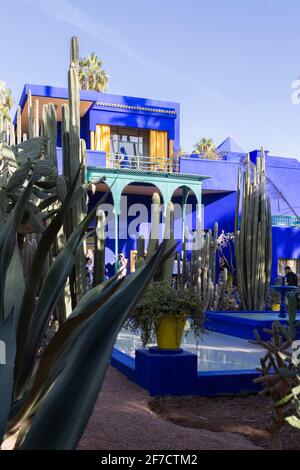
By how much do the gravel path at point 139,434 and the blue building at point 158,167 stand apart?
15.4 m

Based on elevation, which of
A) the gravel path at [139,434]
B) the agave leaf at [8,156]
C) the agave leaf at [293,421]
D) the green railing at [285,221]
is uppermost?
the green railing at [285,221]

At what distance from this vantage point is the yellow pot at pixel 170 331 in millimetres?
5332

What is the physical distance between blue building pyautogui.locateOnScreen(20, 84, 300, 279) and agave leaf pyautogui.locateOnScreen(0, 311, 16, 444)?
712 inches

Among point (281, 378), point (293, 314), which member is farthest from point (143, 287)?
point (293, 314)

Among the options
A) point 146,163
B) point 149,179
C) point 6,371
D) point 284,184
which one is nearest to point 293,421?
point 6,371

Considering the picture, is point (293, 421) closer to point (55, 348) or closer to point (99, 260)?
point (55, 348)

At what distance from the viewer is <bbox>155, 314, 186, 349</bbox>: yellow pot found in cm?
533

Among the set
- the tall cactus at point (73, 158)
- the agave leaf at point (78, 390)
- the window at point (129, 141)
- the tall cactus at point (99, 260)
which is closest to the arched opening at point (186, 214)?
the window at point (129, 141)

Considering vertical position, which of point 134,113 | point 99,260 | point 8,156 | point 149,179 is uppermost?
point 134,113

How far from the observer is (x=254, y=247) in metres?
11.6

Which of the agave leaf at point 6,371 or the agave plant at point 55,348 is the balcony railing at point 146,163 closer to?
the agave plant at point 55,348

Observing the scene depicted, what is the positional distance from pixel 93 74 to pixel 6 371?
32819 millimetres

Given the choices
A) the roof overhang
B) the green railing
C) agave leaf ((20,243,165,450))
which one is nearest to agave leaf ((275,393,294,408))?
agave leaf ((20,243,165,450))
